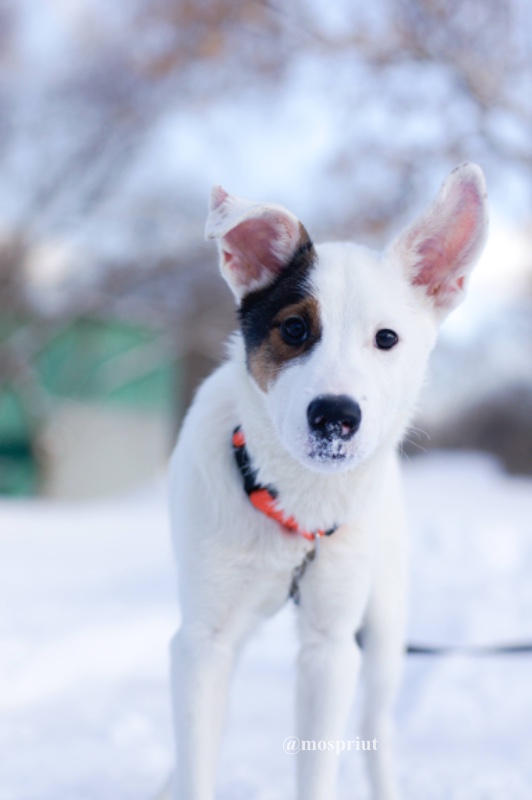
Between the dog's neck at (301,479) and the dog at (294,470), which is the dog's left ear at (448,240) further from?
the dog's neck at (301,479)

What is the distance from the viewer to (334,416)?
6.10ft

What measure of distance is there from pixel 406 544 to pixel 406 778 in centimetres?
83

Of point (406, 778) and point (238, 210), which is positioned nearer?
point (238, 210)

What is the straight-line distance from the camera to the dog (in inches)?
83.2

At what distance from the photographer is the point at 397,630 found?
2717 millimetres

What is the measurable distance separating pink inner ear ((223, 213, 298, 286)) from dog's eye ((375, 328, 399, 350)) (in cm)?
41

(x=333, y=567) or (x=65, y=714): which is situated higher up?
(x=333, y=567)

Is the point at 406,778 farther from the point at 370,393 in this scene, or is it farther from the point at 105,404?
the point at 105,404

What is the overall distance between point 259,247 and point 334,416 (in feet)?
2.36

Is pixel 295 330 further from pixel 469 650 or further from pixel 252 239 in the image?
pixel 469 650

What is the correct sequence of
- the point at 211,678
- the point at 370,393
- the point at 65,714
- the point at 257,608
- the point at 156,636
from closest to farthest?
the point at 370,393
the point at 211,678
the point at 257,608
the point at 65,714
the point at 156,636

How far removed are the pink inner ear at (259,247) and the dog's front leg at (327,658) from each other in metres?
0.83

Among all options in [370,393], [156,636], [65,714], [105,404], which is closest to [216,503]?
[370,393]

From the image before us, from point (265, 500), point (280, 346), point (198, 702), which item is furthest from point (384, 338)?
point (198, 702)
